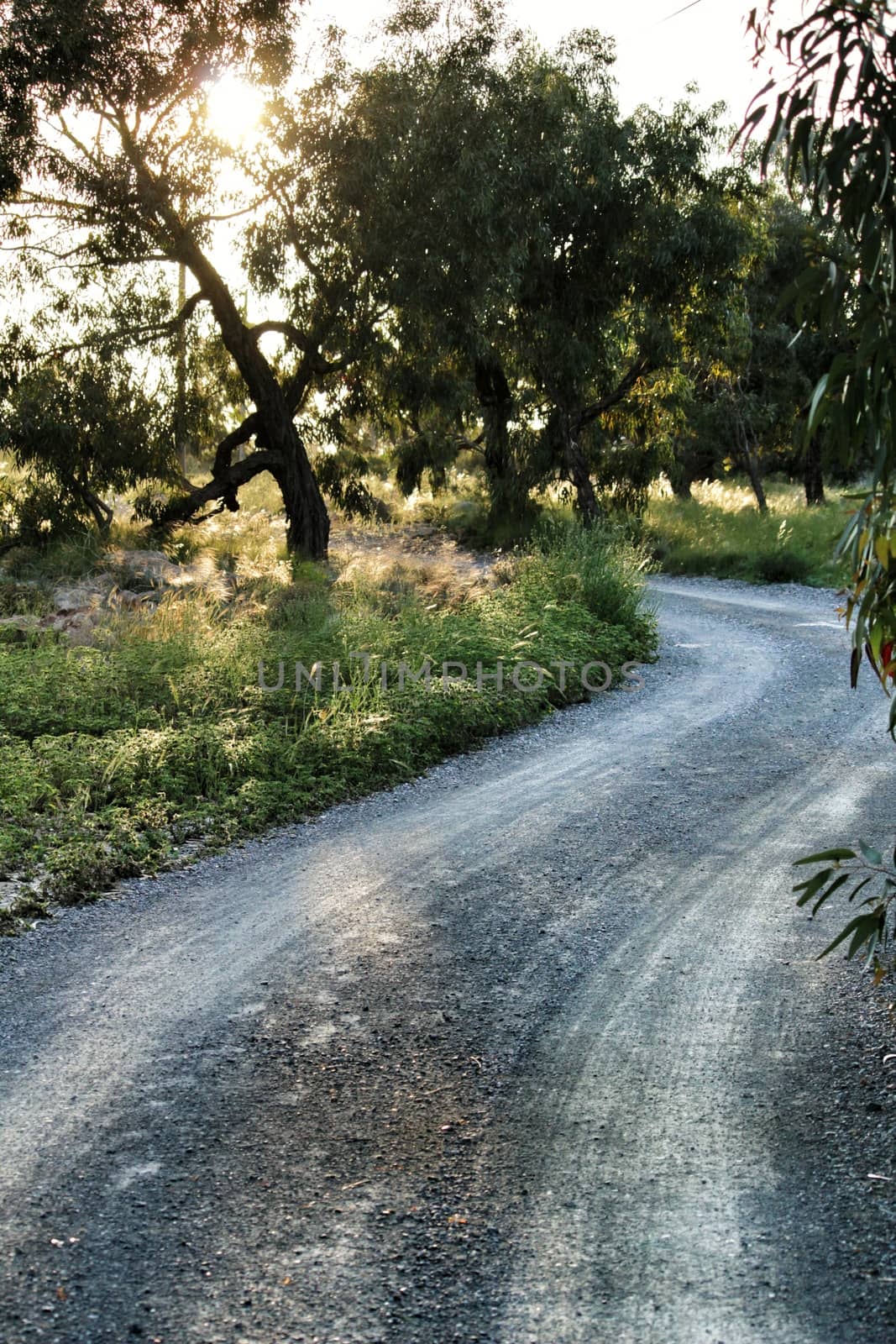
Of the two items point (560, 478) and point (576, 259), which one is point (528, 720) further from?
point (560, 478)

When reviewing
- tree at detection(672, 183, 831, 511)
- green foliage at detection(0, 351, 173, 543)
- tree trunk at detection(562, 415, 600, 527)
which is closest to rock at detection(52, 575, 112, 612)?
green foliage at detection(0, 351, 173, 543)

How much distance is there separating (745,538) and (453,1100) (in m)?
21.1

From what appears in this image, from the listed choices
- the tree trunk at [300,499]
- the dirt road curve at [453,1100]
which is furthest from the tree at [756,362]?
the dirt road curve at [453,1100]

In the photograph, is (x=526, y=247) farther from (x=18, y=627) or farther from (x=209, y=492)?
(x=18, y=627)

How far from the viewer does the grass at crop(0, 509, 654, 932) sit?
20.8 ft

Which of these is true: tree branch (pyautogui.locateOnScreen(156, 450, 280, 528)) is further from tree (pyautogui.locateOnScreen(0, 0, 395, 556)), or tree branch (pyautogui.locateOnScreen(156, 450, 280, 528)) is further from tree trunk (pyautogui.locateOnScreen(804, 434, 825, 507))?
tree trunk (pyautogui.locateOnScreen(804, 434, 825, 507))

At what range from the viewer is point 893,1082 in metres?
3.80

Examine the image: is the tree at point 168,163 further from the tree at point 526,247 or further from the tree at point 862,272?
the tree at point 862,272

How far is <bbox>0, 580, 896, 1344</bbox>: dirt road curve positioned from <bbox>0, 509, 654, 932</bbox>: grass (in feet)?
1.53

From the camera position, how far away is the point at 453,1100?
3.74 meters

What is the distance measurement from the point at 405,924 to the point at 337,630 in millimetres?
5311

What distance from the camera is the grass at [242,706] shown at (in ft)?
20.8

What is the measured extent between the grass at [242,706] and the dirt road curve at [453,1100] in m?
0.47

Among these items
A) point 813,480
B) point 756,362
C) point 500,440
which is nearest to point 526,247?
point 500,440
